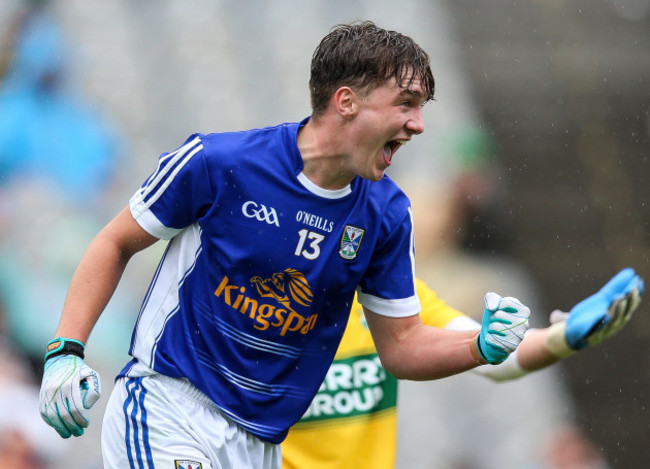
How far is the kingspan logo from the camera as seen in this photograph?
101 inches

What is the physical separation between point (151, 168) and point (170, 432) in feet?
14.8

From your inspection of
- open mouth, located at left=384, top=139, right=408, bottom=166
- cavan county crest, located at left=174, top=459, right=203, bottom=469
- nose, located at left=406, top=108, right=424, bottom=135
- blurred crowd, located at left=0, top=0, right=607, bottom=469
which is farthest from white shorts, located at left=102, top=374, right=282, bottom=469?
blurred crowd, located at left=0, top=0, right=607, bottom=469

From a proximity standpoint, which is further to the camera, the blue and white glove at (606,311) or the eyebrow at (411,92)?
the blue and white glove at (606,311)

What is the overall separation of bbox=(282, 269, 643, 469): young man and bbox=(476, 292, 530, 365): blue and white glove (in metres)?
0.68

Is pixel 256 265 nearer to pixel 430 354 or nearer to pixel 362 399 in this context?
pixel 430 354

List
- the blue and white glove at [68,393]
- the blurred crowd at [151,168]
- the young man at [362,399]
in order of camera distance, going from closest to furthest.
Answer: the blue and white glove at [68,393] < the young man at [362,399] < the blurred crowd at [151,168]

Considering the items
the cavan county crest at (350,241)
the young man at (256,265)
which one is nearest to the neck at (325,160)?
the young man at (256,265)

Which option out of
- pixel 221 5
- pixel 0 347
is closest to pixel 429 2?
pixel 221 5

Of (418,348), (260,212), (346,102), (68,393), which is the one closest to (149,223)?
(260,212)

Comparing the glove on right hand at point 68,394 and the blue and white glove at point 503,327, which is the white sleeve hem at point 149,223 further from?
the blue and white glove at point 503,327

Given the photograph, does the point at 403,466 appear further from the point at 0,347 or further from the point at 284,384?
the point at 284,384

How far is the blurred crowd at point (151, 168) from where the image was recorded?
225 inches

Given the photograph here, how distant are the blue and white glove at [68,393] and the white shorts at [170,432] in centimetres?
15

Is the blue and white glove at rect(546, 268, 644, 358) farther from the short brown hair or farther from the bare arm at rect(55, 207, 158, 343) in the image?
the bare arm at rect(55, 207, 158, 343)
